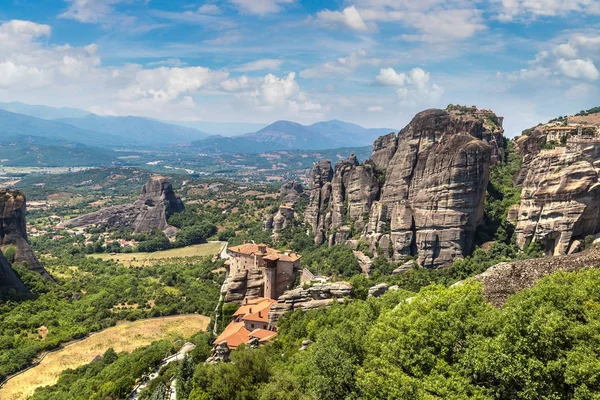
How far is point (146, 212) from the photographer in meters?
114

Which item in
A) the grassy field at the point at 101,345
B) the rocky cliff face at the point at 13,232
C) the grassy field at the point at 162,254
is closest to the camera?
the grassy field at the point at 101,345

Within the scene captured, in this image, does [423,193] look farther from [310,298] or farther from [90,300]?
[90,300]

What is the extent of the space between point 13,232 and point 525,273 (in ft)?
212

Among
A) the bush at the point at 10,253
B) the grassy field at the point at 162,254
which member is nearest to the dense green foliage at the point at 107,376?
the bush at the point at 10,253

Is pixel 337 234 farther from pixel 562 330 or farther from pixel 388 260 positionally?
pixel 562 330

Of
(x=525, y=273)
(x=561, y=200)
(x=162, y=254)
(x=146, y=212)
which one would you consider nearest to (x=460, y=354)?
(x=525, y=273)

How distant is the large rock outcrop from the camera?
39.3m

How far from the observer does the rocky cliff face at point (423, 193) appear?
47125mm

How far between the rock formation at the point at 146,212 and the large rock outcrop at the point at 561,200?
289 ft

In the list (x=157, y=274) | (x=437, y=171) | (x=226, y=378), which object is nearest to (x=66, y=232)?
(x=157, y=274)

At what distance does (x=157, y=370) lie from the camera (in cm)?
3650

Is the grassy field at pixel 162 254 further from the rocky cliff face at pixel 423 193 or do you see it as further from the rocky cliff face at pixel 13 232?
the rocky cliff face at pixel 423 193

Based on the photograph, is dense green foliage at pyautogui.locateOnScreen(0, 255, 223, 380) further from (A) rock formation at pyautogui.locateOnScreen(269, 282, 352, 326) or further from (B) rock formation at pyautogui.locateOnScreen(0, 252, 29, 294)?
(A) rock formation at pyautogui.locateOnScreen(269, 282, 352, 326)

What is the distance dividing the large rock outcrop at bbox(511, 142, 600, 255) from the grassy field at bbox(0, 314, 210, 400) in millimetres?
38266
